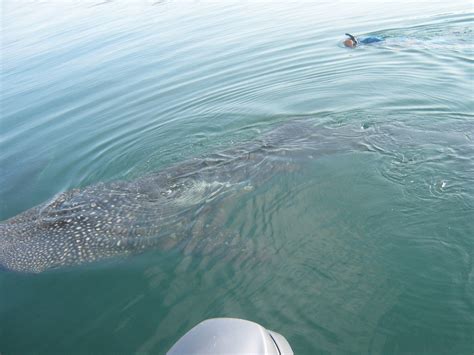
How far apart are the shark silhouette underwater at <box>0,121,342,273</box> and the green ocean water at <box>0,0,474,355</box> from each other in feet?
0.58

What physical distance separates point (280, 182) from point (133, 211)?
275 cm

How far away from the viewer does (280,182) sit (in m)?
7.47

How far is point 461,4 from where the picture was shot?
16938 millimetres

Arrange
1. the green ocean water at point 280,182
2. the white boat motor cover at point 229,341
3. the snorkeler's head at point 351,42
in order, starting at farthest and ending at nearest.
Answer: the snorkeler's head at point 351,42, the green ocean water at point 280,182, the white boat motor cover at point 229,341

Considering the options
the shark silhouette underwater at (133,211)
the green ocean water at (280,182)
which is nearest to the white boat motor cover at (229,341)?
the green ocean water at (280,182)

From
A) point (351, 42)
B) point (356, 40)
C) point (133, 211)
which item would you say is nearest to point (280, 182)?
point (133, 211)

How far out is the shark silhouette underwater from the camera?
20.9 ft

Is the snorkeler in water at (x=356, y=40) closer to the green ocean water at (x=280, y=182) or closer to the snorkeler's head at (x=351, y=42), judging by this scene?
the snorkeler's head at (x=351, y=42)

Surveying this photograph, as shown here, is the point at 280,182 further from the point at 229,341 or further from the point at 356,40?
the point at 356,40

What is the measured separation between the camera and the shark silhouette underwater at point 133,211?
20.9 feet

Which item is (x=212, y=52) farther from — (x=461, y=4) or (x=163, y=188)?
(x=461, y=4)

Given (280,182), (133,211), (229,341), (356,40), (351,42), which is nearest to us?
(229,341)

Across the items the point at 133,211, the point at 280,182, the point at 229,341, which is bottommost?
the point at 280,182

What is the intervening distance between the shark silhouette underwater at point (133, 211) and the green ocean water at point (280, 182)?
0.18 m
